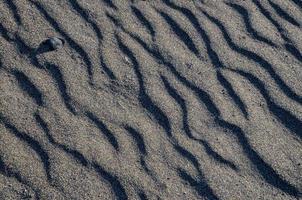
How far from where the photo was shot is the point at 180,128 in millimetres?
3133

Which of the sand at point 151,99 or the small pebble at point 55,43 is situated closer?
the sand at point 151,99

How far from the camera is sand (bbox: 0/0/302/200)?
9.58 ft

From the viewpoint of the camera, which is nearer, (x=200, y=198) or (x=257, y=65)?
(x=200, y=198)

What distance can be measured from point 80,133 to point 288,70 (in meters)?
1.48

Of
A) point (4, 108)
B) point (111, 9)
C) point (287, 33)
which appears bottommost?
point (4, 108)

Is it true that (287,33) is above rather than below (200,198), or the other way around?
above

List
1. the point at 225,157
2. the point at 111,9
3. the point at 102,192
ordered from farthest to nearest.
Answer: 1. the point at 111,9
2. the point at 225,157
3. the point at 102,192

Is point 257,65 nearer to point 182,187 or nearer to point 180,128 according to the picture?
point 180,128

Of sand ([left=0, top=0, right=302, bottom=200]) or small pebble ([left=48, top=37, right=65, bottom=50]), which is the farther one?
small pebble ([left=48, top=37, right=65, bottom=50])

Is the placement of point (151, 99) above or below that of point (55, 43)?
above

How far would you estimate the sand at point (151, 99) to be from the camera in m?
2.92

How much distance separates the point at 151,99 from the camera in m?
3.25

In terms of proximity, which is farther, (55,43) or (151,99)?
(55,43)

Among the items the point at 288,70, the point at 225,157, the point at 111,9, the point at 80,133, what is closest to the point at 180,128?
the point at 225,157
